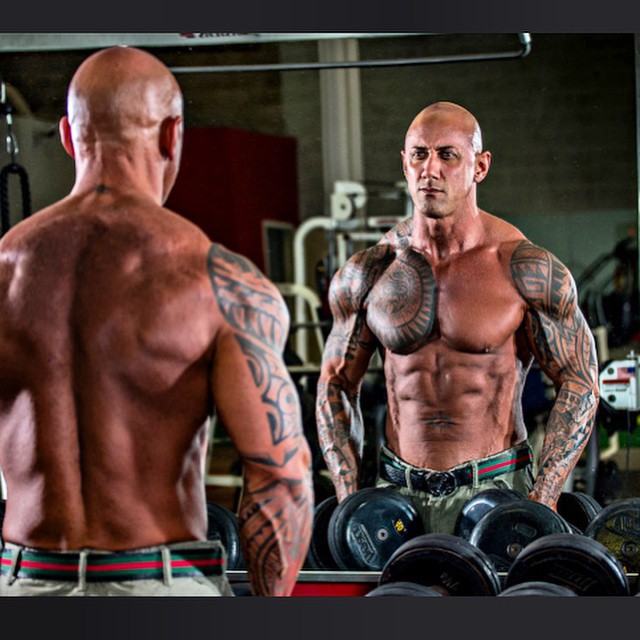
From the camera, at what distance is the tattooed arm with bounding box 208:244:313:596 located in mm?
1848

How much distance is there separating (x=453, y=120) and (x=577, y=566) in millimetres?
1345

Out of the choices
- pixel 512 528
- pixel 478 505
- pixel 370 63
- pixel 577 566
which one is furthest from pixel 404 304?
pixel 370 63

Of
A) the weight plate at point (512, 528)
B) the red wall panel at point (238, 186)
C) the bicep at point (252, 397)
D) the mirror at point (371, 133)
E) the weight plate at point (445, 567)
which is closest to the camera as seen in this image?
the bicep at point (252, 397)

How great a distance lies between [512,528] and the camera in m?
3.01

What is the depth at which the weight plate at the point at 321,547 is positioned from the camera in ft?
11.2

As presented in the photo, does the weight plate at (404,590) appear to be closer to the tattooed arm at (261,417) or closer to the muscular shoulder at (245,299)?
the tattooed arm at (261,417)

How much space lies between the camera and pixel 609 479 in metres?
4.57

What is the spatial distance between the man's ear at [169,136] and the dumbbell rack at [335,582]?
4.53 feet

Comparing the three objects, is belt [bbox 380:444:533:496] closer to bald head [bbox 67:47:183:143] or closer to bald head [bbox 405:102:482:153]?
bald head [bbox 405:102:482:153]

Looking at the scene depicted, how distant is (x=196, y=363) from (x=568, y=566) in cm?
117

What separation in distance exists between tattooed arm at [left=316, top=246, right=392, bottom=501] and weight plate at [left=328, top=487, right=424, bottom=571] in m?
0.20

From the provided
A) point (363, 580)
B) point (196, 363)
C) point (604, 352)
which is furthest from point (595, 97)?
point (196, 363)

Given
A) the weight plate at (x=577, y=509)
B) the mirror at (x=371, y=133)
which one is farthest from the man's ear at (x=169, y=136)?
the mirror at (x=371, y=133)

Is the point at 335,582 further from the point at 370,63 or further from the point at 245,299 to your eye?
the point at 370,63
